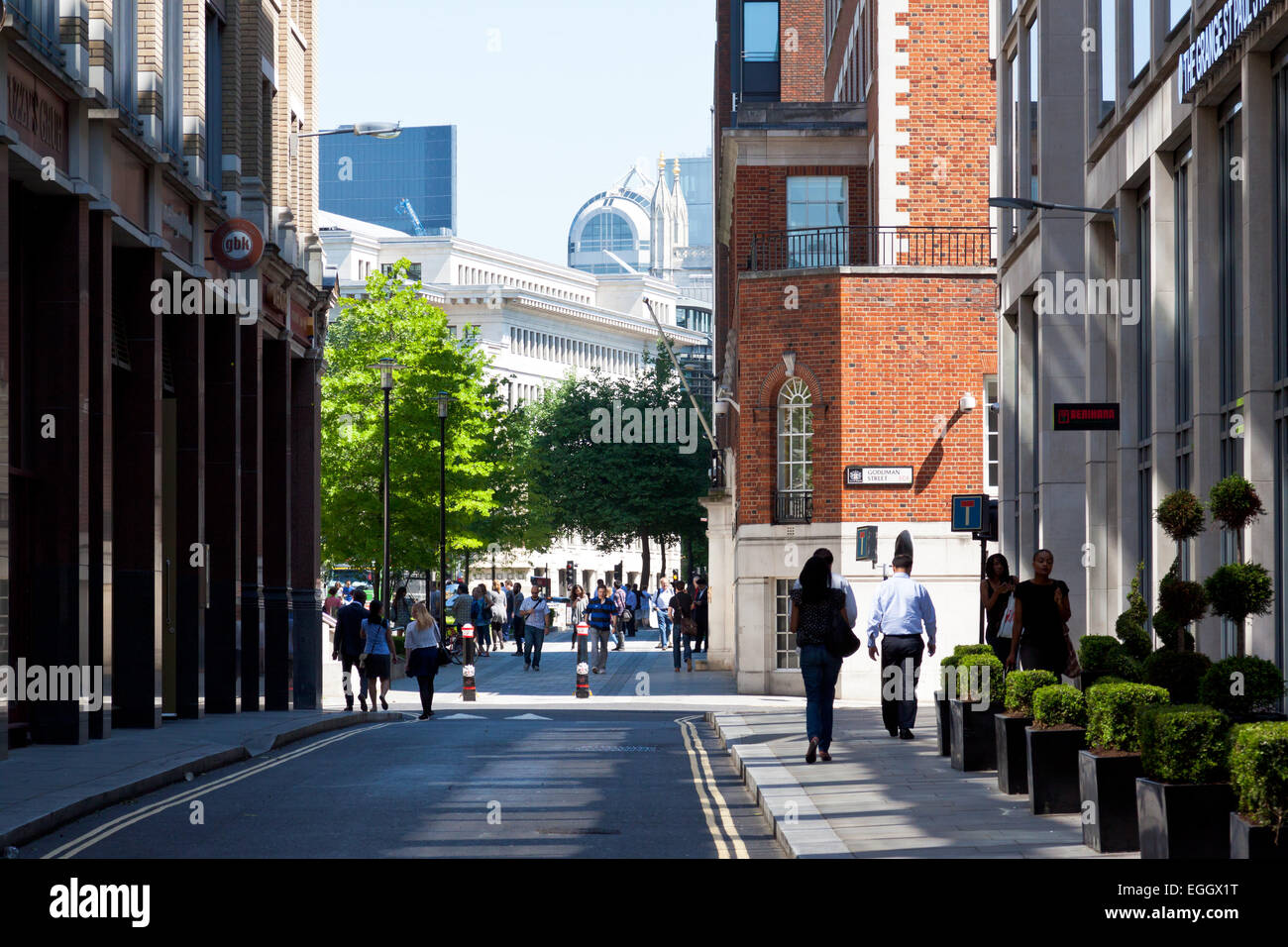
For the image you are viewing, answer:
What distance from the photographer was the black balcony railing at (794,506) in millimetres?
35781

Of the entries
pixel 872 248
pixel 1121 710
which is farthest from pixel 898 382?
pixel 1121 710

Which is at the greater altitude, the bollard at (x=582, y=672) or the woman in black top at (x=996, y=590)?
the woman in black top at (x=996, y=590)

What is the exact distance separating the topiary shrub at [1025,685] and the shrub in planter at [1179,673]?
1.81 meters

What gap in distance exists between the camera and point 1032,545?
24.7 metres

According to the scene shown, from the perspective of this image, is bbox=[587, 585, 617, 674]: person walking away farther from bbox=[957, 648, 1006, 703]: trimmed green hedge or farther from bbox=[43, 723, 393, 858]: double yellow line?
bbox=[957, 648, 1006, 703]: trimmed green hedge

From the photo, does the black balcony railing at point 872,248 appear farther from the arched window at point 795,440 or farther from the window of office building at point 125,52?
the window of office building at point 125,52

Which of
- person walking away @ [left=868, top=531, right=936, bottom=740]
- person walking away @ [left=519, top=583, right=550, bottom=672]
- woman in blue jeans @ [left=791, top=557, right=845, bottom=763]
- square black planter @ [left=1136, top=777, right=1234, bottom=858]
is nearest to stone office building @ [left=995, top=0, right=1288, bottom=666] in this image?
person walking away @ [left=868, top=531, right=936, bottom=740]

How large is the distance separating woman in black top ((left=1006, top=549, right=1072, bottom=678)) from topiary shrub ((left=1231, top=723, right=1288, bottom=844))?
7.08m

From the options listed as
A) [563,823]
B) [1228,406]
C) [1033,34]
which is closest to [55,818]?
[563,823]

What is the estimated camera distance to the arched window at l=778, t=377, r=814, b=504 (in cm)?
3594

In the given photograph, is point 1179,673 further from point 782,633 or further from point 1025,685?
point 782,633

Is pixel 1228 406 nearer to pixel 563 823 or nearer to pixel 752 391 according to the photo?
pixel 563 823

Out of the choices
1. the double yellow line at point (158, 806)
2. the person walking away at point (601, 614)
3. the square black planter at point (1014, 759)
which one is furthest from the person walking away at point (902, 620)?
the person walking away at point (601, 614)

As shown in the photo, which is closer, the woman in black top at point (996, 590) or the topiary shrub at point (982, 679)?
the topiary shrub at point (982, 679)
